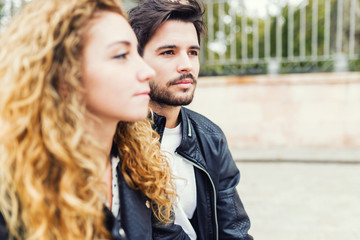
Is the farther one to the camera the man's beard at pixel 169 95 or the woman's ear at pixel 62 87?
the man's beard at pixel 169 95

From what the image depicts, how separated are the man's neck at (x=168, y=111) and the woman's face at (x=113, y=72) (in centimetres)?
68

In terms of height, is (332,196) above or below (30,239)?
below

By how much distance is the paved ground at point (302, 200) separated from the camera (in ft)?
11.1

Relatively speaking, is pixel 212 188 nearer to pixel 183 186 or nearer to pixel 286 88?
pixel 183 186

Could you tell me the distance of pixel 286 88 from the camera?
6574mm

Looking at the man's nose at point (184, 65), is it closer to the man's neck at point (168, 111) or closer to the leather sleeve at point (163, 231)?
the man's neck at point (168, 111)

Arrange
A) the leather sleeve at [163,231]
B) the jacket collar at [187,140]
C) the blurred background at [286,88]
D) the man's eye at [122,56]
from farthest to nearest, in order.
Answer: the blurred background at [286,88] < the jacket collar at [187,140] < the leather sleeve at [163,231] < the man's eye at [122,56]

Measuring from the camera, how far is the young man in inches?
74.9

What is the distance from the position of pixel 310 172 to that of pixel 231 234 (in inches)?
156

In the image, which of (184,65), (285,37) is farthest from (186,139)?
(285,37)

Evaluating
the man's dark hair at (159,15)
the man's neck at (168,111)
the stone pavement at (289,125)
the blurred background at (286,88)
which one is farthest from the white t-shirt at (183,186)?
the blurred background at (286,88)

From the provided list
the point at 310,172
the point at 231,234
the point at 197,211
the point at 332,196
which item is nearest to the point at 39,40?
the point at 197,211

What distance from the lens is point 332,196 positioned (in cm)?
428

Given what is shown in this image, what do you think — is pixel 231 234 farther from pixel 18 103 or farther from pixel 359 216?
pixel 359 216
